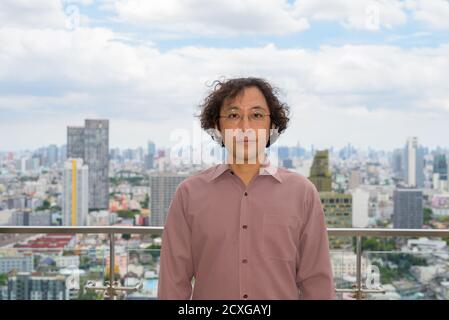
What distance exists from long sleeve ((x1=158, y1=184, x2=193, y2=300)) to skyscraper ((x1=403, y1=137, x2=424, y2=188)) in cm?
271

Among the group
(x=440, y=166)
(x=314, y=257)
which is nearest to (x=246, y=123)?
(x=314, y=257)

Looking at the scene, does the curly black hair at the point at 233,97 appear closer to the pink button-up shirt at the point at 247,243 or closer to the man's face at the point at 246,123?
the man's face at the point at 246,123

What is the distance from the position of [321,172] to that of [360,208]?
0.44 meters

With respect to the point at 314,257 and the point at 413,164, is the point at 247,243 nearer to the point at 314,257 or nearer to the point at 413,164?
the point at 314,257

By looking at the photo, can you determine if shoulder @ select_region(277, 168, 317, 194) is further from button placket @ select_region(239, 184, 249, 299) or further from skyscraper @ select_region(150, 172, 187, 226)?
skyscraper @ select_region(150, 172, 187, 226)

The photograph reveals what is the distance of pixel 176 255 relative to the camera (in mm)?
1353

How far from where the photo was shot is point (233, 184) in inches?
55.0

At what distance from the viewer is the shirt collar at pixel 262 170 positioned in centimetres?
140

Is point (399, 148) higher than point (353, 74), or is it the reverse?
point (353, 74)

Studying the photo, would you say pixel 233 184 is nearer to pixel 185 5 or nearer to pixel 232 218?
pixel 232 218
